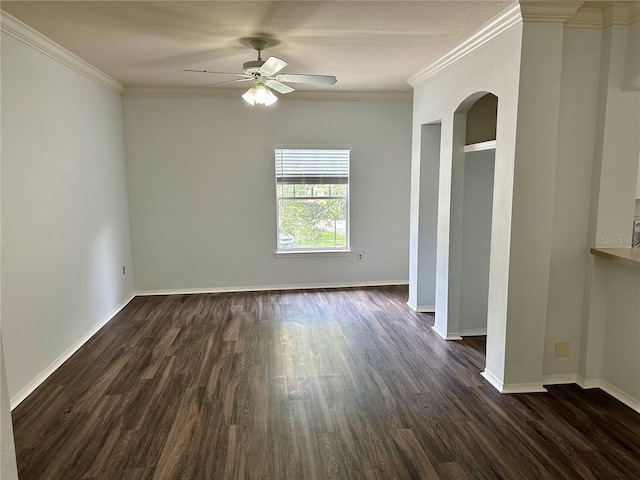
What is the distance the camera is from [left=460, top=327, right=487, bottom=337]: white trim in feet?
14.1

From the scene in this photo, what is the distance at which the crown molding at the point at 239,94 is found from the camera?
5461 millimetres

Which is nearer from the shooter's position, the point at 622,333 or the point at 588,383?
the point at 622,333

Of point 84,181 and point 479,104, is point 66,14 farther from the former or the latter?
point 479,104

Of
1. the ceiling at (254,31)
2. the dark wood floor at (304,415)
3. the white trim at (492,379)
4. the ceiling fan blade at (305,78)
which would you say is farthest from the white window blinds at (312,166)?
the white trim at (492,379)

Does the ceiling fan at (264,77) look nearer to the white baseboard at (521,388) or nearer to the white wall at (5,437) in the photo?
the white wall at (5,437)

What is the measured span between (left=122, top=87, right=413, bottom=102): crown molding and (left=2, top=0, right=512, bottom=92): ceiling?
2.67 ft

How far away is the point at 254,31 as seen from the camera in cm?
330

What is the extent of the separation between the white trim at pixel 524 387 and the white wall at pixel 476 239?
44.9 inches

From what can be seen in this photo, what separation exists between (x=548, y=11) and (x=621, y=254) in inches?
67.2

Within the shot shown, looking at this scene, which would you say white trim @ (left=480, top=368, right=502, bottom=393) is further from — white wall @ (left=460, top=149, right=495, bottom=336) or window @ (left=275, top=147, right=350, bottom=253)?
window @ (left=275, top=147, right=350, bottom=253)

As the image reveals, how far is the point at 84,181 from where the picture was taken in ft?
14.1

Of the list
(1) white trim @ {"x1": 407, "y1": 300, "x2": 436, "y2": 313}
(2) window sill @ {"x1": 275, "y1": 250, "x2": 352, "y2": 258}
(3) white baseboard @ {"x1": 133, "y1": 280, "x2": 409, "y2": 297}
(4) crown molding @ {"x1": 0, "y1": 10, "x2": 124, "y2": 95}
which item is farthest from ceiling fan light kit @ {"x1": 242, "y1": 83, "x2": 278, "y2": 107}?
(3) white baseboard @ {"x1": 133, "y1": 280, "x2": 409, "y2": 297}

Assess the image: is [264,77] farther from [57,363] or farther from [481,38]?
[57,363]

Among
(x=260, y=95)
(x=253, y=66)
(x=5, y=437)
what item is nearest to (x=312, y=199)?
(x=260, y=95)
